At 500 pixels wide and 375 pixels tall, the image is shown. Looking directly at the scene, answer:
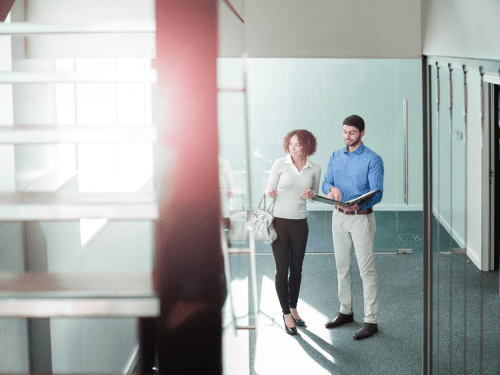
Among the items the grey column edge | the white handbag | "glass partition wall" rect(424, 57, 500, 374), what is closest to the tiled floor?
"glass partition wall" rect(424, 57, 500, 374)

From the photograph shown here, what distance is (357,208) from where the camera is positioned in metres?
3.82

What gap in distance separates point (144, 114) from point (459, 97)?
3534 millimetres

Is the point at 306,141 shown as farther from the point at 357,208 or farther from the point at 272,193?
the point at 357,208

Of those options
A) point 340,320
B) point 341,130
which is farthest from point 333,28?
point 340,320

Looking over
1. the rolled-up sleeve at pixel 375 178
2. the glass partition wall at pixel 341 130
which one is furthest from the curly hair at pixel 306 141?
the glass partition wall at pixel 341 130

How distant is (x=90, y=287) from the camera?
1.10 meters

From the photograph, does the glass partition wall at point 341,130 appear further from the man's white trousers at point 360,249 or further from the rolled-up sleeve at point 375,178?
the rolled-up sleeve at point 375,178

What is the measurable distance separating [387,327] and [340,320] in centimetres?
37

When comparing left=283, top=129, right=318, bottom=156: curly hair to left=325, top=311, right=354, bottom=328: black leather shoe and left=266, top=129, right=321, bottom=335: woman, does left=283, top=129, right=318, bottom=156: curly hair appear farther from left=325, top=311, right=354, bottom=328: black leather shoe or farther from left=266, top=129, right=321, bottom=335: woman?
left=325, top=311, right=354, bottom=328: black leather shoe

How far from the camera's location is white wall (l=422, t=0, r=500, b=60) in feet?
8.95

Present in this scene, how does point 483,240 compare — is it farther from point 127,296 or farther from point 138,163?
point 127,296

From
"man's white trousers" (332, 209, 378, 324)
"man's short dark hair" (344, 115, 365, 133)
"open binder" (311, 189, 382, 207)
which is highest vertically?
"man's short dark hair" (344, 115, 365, 133)

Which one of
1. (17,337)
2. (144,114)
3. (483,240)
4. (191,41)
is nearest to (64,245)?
(17,337)

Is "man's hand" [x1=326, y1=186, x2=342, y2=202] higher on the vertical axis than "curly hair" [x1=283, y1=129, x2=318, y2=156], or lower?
lower
